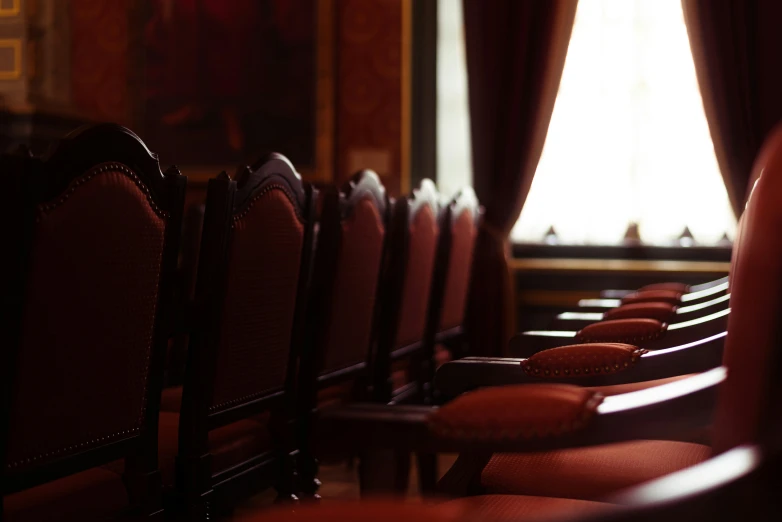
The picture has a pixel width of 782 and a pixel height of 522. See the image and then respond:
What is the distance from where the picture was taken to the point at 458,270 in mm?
3467

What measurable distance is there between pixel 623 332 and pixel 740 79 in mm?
3077

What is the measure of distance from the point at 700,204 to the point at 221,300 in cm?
346

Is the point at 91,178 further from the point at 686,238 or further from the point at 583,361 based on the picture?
the point at 686,238

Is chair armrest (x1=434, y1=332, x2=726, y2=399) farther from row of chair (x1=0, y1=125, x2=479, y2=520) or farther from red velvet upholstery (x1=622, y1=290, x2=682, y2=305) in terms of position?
red velvet upholstery (x1=622, y1=290, x2=682, y2=305)

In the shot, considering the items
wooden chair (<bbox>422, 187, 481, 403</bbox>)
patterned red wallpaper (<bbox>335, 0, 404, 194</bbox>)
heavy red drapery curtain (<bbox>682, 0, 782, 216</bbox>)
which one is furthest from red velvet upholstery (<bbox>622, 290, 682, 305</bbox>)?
patterned red wallpaper (<bbox>335, 0, 404, 194</bbox>)

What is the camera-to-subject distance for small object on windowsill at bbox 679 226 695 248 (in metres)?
4.53

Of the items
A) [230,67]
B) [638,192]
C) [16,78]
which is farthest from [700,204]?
[16,78]

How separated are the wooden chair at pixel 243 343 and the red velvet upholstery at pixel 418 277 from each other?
75 centimetres

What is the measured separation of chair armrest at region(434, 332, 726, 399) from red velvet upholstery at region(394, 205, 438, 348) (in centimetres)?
136

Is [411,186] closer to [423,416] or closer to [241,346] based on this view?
[241,346]

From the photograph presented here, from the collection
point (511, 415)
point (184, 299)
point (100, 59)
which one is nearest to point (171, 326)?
point (184, 299)

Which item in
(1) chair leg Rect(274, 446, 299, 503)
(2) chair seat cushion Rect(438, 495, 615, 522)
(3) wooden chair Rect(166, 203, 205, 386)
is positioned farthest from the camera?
(1) chair leg Rect(274, 446, 299, 503)

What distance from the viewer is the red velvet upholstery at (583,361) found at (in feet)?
4.10

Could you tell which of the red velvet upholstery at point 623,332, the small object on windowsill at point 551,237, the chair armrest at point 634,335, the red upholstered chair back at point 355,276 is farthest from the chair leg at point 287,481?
the small object on windowsill at point 551,237
